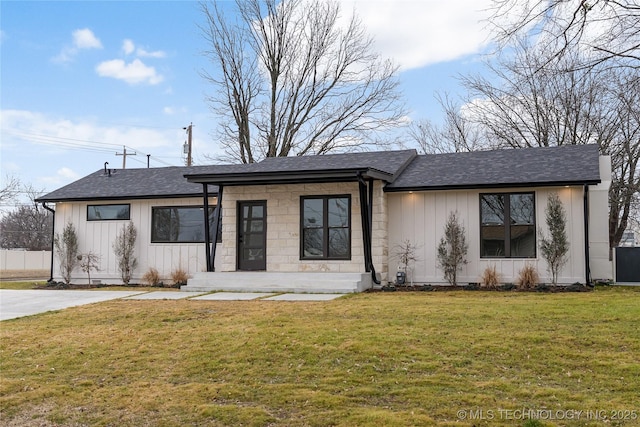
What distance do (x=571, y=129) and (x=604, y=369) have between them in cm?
2097

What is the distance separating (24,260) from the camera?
34188 mm

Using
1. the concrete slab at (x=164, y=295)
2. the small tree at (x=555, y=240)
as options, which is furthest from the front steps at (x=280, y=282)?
the small tree at (x=555, y=240)

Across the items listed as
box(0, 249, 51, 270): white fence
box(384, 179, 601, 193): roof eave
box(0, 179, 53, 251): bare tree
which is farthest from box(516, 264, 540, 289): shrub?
box(0, 179, 53, 251): bare tree

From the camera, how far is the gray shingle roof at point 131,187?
55.1 feet

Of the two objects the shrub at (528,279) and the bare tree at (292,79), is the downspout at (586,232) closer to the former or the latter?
the shrub at (528,279)

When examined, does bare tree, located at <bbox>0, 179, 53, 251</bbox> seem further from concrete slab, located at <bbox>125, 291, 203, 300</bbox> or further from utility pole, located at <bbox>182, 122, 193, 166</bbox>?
concrete slab, located at <bbox>125, 291, 203, 300</bbox>

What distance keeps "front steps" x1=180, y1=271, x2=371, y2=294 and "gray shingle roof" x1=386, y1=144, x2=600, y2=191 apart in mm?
2618

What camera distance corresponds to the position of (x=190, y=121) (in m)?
32.2

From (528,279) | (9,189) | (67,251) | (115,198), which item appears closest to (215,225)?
(115,198)

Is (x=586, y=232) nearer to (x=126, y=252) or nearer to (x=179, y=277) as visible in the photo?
(x=179, y=277)

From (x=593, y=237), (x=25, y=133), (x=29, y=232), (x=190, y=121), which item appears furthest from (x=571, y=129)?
(x=29, y=232)

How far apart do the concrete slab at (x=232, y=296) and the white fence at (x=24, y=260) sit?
24.8 meters

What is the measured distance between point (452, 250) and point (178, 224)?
776 centimetres

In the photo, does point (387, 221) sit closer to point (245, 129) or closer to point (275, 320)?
point (275, 320)
